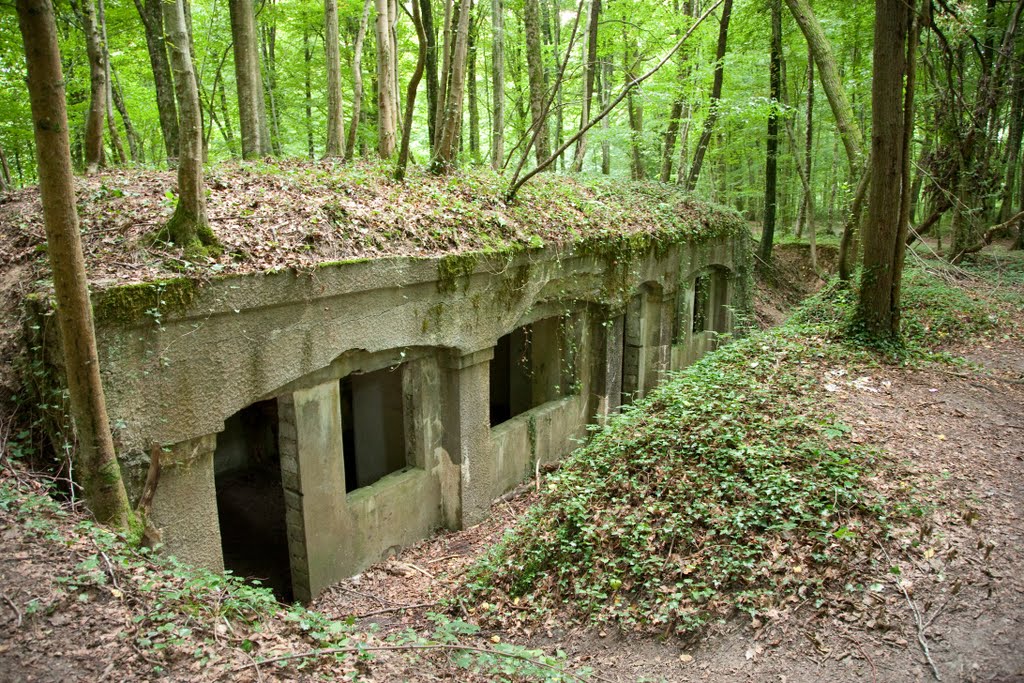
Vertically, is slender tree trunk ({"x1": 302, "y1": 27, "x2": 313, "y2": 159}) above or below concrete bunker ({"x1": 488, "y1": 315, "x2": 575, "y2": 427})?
above

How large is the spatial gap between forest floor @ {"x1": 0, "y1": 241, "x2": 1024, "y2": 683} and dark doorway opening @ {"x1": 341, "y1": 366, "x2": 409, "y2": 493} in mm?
2517

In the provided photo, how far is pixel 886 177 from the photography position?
8.82 meters

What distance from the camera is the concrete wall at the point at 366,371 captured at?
5121 millimetres

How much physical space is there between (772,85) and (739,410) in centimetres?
1372

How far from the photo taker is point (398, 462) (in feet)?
29.6

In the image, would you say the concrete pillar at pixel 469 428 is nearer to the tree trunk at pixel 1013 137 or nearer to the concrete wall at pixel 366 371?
the concrete wall at pixel 366 371

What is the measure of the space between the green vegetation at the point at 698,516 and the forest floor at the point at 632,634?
0.70ft

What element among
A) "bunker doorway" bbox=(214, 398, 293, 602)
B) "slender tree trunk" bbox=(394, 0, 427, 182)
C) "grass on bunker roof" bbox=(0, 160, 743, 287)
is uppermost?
"slender tree trunk" bbox=(394, 0, 427, 182)

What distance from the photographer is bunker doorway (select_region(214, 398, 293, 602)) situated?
7.93 metres

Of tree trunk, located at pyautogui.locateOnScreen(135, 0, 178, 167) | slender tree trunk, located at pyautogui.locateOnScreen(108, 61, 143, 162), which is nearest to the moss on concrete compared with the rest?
tree trunk, located at pyautogui.locateOnScreen(135, 0, 178, 167)

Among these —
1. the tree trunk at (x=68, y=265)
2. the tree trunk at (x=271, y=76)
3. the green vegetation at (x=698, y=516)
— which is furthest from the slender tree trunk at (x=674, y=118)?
the tree trunk at (x=68, y=265)

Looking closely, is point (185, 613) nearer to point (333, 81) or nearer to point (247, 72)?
point (247, 72)

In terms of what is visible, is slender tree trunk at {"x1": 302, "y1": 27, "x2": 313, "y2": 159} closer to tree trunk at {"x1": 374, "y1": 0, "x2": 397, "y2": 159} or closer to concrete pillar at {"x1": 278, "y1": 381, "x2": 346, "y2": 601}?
tree trunk at {"x1": 374, "y1": 0, "x2": 397, "y2": 159}

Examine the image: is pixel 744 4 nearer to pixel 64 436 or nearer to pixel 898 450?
pixel 898 450
